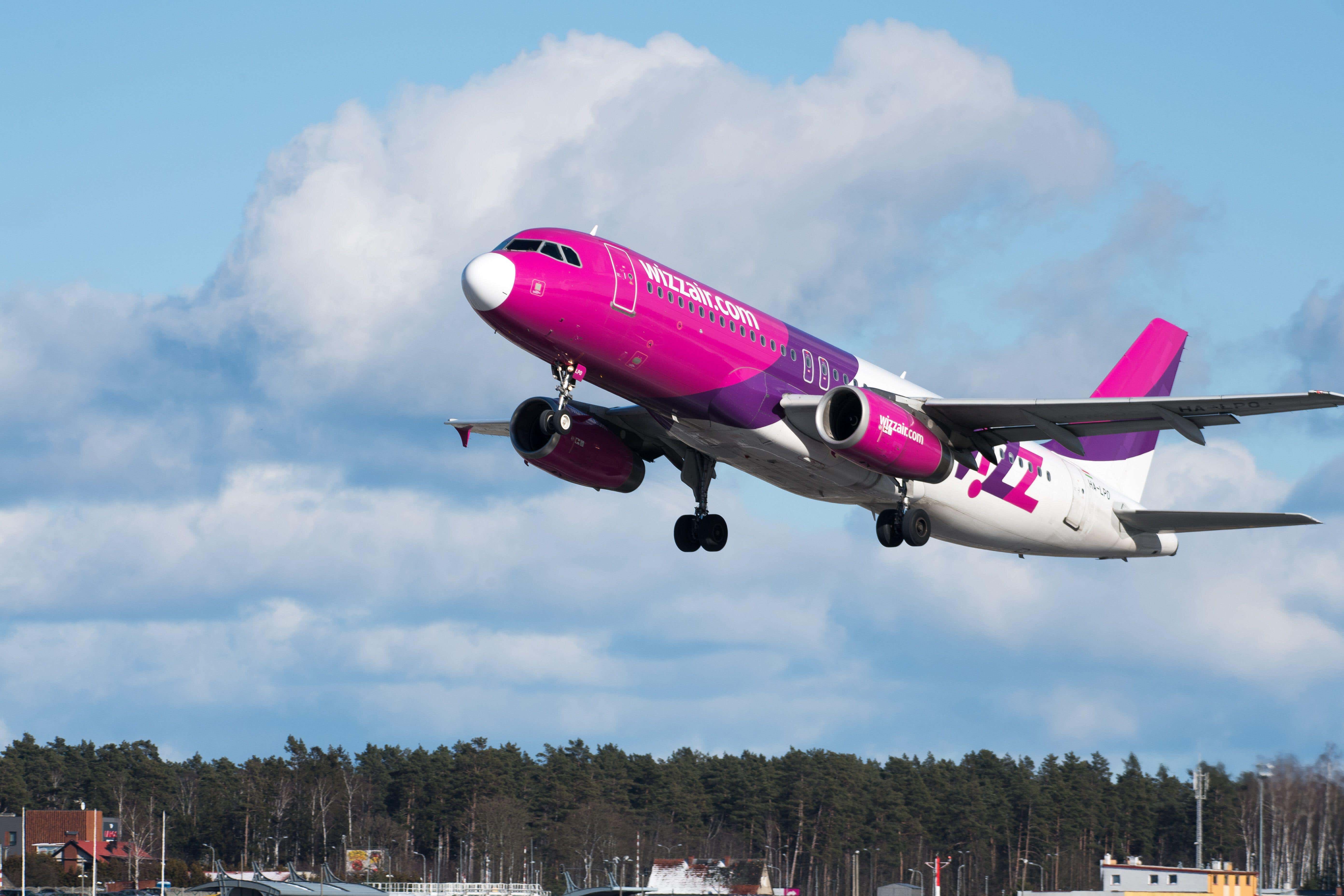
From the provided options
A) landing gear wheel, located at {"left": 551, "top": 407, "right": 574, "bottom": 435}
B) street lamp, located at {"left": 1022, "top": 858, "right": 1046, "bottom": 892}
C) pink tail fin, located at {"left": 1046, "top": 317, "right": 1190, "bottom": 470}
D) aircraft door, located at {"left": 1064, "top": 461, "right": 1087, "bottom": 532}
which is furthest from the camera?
street lamp, located at {"left": 1022, "top": 858, "right": 1046, "bottom": 892}

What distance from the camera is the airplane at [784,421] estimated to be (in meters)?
33.6

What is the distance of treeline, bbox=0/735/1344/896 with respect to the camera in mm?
115062

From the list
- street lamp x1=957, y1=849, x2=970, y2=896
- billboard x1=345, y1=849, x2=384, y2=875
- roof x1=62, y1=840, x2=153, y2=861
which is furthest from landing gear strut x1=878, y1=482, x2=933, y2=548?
street lamp x1=957, y1=849, x2=970, y2=896

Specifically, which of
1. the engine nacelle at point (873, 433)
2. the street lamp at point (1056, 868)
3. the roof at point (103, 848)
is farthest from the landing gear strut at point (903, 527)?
the street lamp at point (1056, 868)

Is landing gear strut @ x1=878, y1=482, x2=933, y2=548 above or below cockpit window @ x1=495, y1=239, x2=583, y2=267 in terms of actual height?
below

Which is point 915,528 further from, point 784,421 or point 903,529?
point 784,421

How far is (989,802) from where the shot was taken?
12569cm

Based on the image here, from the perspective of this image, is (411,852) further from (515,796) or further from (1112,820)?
(1112,820)

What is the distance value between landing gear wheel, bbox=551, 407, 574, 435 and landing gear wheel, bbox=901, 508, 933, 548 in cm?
1004

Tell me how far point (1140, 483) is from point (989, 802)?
8038cm

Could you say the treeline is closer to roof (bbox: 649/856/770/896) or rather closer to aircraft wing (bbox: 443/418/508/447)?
roof (bbox: 649/856/770/896)

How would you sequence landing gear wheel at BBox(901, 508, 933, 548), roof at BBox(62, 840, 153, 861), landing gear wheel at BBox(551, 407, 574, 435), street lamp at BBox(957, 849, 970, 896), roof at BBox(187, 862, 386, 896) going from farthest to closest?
street lamp at BBox(957, 849, 970, 896), roof at BBox(62, 840, 153, 861), roof at BBox(187, 862, 386, 896), landing gear wheel at BBox(901, 508, 933, 548), landing gear wheel at BBox(551, 407, 574, 435)

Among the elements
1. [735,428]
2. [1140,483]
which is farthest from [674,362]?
[1140,483]

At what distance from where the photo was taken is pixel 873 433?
119 feet
